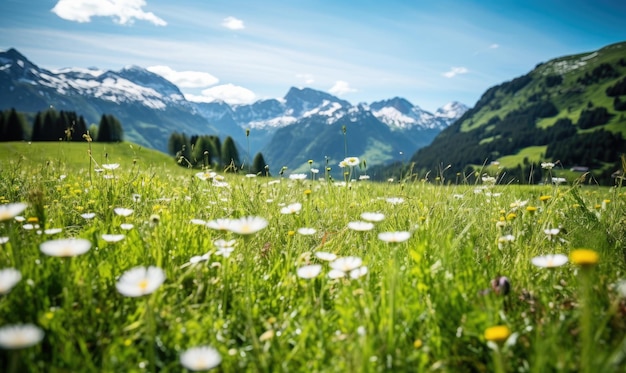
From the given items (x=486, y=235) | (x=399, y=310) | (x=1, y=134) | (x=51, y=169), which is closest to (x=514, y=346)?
(x=399, y=310)

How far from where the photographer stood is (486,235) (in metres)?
3.72

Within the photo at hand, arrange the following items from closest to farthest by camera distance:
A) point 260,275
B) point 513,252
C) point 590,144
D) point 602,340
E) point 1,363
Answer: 1. point 1,363
2. point 602,340
3. point 260,275
4. point 513,252
5. point 590,144

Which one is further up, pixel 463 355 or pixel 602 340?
pixel 602 340

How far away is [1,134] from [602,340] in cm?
11802

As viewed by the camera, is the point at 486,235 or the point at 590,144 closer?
the point at 486,235

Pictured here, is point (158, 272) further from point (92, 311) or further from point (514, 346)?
point (514, 346)

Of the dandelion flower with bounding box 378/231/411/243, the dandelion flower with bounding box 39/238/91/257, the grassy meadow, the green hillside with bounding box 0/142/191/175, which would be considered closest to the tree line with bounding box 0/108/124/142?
the green hillside with bounding box 0/142/191/175

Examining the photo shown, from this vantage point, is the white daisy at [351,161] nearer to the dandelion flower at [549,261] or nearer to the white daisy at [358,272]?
the white daisy at [358,272]

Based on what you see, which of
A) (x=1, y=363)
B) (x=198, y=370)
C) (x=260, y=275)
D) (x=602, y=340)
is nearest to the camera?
(x=198, y=370)

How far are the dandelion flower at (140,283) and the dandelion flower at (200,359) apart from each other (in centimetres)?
32

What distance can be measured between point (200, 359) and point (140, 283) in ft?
1.68

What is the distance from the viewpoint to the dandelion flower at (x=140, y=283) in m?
1.61

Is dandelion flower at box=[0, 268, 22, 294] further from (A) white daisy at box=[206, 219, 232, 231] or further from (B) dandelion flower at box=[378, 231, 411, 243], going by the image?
(B) dandelion flower at box=[378, 231, 411, 243]

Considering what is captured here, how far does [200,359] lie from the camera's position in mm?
1476
